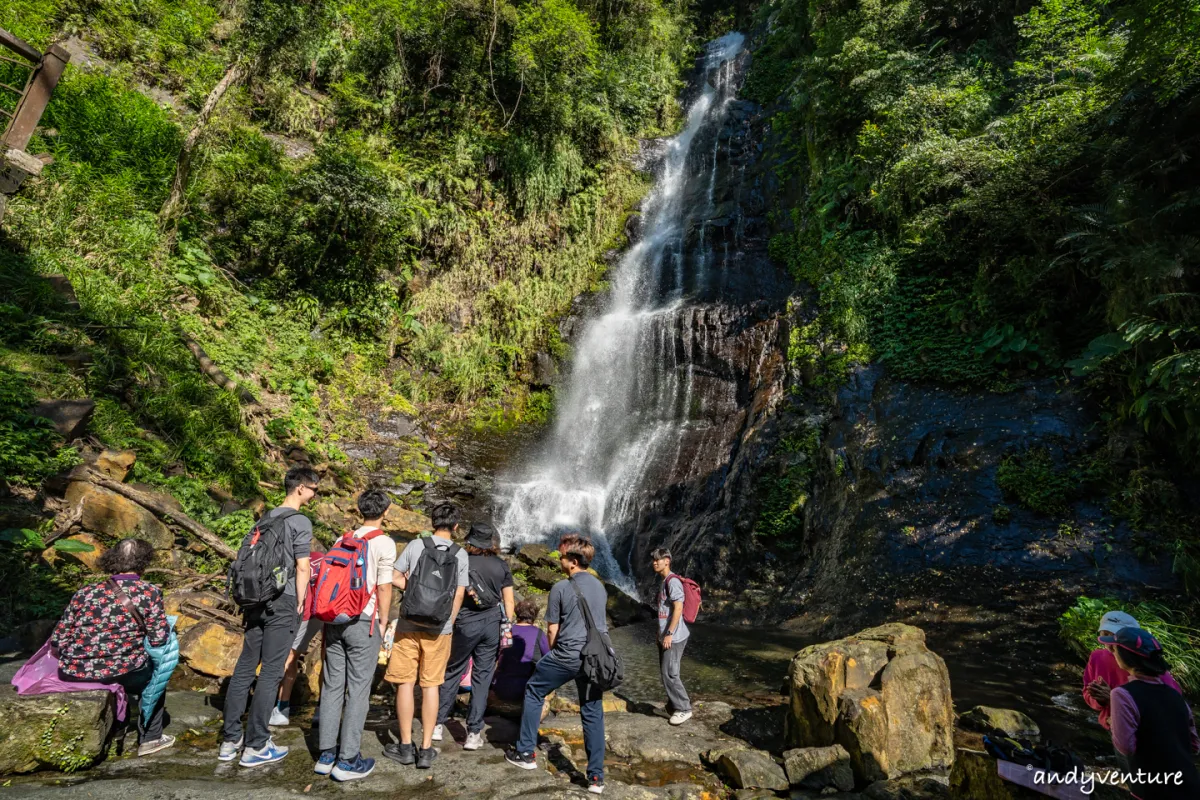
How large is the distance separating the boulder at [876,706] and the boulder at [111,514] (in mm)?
6520

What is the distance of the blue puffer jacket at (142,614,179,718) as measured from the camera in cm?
354

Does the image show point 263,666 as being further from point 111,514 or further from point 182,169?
point 182,169

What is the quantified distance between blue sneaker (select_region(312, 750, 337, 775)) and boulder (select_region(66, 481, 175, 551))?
140 inches

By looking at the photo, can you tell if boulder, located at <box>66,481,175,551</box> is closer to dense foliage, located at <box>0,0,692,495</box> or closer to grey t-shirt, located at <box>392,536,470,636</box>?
dense foliage, located at <box>0,0,692,495</box>

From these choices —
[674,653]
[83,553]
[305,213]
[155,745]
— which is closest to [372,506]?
[155,745]

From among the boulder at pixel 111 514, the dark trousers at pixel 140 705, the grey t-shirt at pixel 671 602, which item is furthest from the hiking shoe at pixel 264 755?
the boulder at pixel 111 514

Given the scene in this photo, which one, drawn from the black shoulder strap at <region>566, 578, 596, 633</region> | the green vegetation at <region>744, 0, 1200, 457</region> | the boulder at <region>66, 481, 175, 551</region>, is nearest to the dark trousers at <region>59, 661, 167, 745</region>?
the boulder at <region>66, 481, 175, 551</region>

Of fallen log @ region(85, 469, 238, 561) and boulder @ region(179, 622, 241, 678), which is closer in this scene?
boulder @ region(179, 622, 241, 678)

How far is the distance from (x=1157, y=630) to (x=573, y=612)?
6181 mm

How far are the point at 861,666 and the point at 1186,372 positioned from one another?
5.62 meters

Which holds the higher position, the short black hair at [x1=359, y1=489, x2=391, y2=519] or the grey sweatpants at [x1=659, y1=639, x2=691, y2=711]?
the short black hair at [x1=359, y1=489, x2=391, y2=519]

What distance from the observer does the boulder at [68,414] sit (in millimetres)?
6051

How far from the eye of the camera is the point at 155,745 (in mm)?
3580

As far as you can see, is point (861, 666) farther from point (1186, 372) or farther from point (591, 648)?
point (1186, 372)
